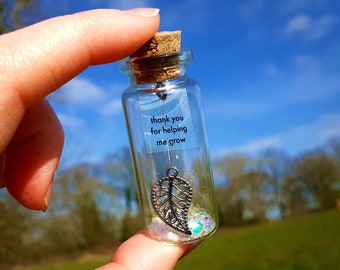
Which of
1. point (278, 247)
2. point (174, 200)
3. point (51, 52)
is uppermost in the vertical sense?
point (51, 52)

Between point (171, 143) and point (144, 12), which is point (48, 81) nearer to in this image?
point (144, 12)

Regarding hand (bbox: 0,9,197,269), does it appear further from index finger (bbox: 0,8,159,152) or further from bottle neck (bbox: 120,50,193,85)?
bottle neck (bbox: 120,50,193,85)

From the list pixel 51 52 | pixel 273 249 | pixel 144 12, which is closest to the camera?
pixel 51 52

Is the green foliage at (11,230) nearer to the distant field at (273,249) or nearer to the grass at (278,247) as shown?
the distant field at (273,249)

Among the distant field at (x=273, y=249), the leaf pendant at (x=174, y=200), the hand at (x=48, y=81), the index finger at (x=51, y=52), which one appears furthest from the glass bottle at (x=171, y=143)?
the distant field at (x=273, y=249)

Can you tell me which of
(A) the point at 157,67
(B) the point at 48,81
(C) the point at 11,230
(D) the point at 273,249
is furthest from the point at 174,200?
(D) the point at 273,249

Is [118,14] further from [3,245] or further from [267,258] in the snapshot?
[267,258]

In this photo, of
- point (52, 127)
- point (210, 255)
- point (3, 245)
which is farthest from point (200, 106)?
point (210, 255)

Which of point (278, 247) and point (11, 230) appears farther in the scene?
point (278, 247)
